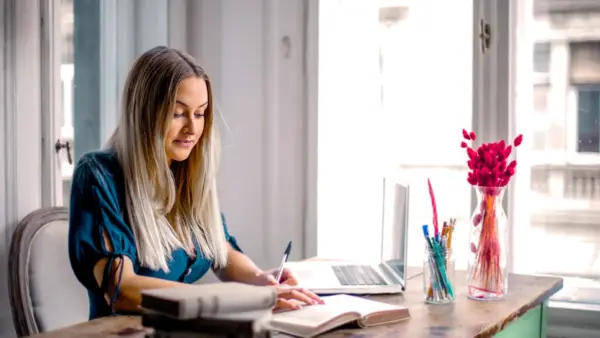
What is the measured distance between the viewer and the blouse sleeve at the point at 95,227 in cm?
183

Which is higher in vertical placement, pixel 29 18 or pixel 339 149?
pixel 29 18

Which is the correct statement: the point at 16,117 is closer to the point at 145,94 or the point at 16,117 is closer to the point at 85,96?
the point at 85,96

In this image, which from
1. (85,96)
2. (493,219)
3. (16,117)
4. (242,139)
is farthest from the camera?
(242,139)

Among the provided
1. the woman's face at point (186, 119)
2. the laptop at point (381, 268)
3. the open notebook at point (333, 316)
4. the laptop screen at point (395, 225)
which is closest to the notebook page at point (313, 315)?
the open notebook at point (333, 316)

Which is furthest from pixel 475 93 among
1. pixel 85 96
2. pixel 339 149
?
pixel 85 96

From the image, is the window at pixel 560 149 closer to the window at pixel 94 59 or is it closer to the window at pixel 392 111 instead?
the window at pixel 392 111

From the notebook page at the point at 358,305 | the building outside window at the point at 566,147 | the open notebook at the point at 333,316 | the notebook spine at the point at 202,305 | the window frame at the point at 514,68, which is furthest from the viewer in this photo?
the window frame at the point at 514,68

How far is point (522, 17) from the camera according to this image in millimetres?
2803

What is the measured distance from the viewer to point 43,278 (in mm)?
2391

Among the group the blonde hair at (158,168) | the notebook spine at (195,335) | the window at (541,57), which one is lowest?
the notebook spine at (195,335)

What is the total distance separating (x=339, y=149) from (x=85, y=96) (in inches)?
38.1

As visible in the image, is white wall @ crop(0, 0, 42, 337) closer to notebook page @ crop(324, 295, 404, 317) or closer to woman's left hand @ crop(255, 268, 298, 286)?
woman's left hand @ crop(255, 268, 298, 286)

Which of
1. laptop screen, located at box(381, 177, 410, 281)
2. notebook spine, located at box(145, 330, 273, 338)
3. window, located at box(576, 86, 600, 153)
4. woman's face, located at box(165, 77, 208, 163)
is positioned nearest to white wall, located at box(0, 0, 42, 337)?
woman's face, located at box(165, 77, 208, 163)

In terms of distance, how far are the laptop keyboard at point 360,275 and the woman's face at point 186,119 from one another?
0.52 m
